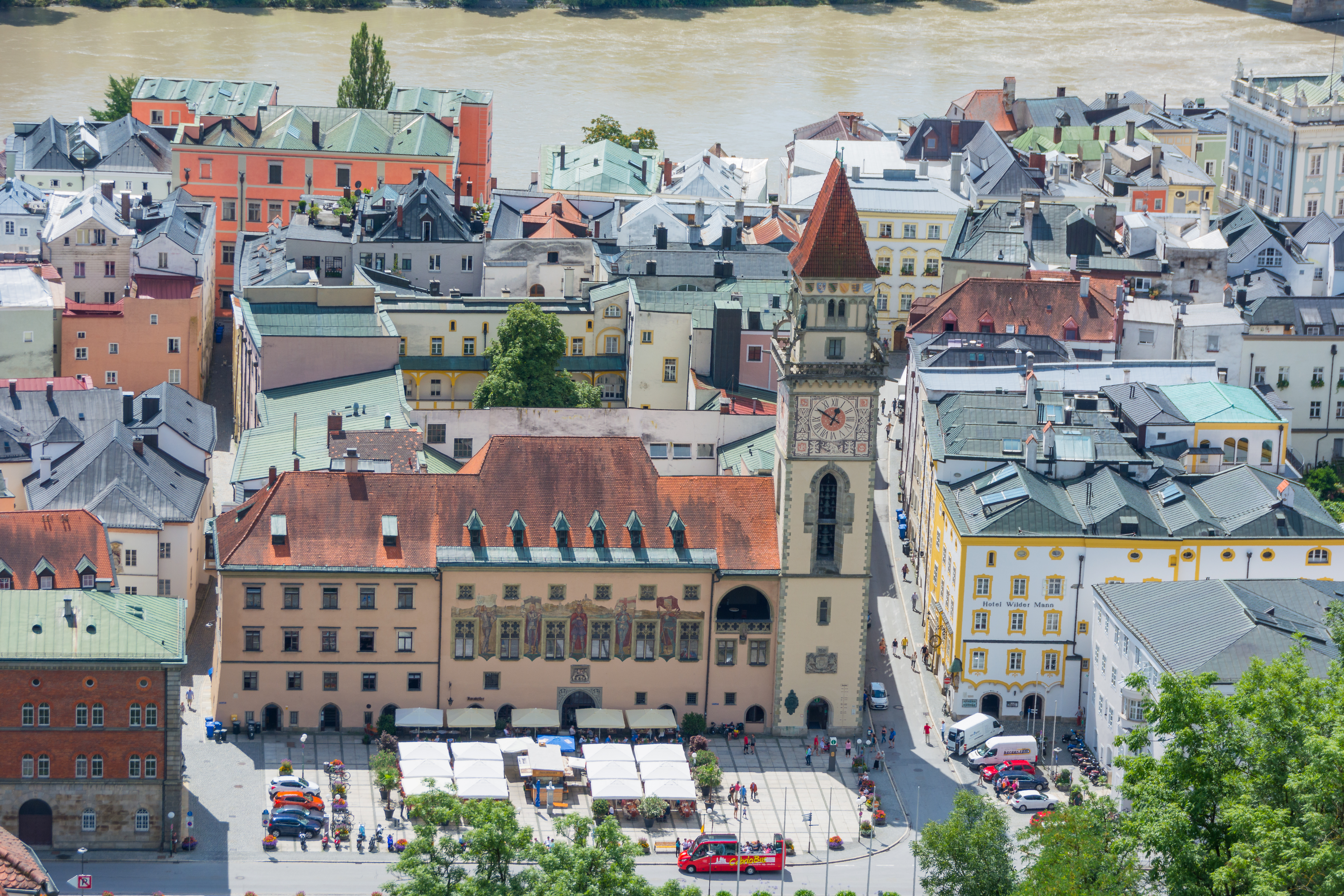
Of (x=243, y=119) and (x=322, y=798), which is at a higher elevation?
(x=243, y=119)

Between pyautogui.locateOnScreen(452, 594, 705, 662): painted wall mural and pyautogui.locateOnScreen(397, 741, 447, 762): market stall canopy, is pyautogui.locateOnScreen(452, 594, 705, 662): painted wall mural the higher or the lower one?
the higher one

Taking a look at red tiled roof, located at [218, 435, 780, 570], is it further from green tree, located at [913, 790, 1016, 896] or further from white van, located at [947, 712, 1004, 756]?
green tree, located at [913, 790, 1016, 896]

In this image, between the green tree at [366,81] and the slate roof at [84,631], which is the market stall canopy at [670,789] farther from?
the green tree at [366,81]

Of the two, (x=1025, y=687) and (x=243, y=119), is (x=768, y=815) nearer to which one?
(x=1025, y=687)

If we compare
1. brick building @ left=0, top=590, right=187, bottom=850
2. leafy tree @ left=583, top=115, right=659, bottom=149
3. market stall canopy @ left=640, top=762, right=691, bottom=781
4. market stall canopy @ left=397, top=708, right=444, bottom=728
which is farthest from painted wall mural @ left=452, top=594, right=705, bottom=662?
leafy tree @ left=583, top=115, right=659, bottom=149

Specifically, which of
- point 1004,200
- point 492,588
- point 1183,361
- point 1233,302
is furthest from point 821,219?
point 1004,200

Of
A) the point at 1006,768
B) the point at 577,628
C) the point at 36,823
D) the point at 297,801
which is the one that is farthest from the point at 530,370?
the point at 36,823

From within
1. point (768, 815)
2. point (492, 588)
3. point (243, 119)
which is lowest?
point (768, 815)
